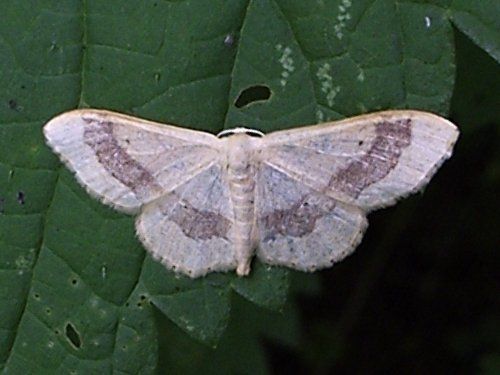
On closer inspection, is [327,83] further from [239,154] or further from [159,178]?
[159,178]

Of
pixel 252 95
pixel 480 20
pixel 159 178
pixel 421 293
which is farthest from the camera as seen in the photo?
pixel 421 293

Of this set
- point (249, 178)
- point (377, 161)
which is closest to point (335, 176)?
point (377, 161)

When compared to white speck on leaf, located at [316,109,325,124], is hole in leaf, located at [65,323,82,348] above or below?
below

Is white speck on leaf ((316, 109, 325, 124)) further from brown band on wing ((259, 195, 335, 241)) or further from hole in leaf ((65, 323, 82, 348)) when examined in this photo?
hole in leaf ((65, 323, 82, 348))

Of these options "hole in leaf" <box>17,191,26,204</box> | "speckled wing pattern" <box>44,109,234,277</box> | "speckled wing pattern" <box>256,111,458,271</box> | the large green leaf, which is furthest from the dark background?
"hole in leaf" <box>17,191,26,204</box>

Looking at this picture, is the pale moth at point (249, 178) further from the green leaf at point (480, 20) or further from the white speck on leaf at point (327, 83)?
the green leaf at point (480, 20)

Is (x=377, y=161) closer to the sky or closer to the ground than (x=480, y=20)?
closer to the ground

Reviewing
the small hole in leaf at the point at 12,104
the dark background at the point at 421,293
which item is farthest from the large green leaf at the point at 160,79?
the dark background at the point at 421,293
